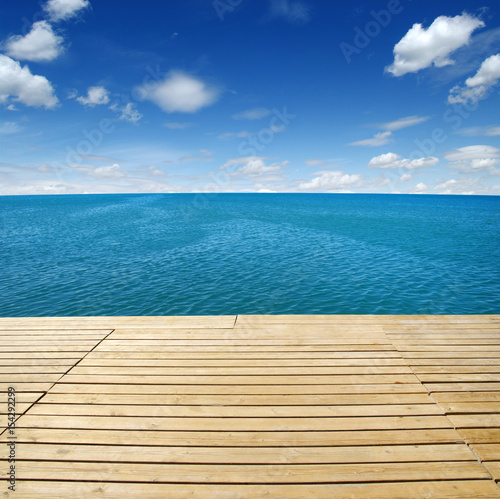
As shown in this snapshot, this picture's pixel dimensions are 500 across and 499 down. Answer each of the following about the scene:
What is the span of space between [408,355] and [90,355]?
5.88 metres

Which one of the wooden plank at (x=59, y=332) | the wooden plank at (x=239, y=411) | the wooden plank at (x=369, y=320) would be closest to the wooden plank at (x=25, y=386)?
the wooden plank at (x=239, y=411)

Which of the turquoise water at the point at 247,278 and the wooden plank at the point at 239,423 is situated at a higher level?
the wooden plank at the point at 239,423

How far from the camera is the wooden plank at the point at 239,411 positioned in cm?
391

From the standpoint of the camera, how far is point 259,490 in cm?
300

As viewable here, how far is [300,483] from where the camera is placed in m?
3.05

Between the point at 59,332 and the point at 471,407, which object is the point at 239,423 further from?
the point at 59,332

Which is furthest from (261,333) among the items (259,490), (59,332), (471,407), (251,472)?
(59,332)

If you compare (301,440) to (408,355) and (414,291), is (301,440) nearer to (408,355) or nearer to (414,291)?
(408,355)

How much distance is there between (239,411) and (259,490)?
3.43 feet

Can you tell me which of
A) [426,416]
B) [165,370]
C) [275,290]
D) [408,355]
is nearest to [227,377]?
[165,370]

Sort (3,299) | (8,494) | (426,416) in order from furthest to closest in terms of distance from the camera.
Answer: (3,299) < (426,416) < (8,494)

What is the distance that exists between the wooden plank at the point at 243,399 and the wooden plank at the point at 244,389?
0.26 feet

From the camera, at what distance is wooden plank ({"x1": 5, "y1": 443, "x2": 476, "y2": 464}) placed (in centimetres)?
328

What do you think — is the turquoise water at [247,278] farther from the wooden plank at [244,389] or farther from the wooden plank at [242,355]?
the wooden plank at [244,389]
